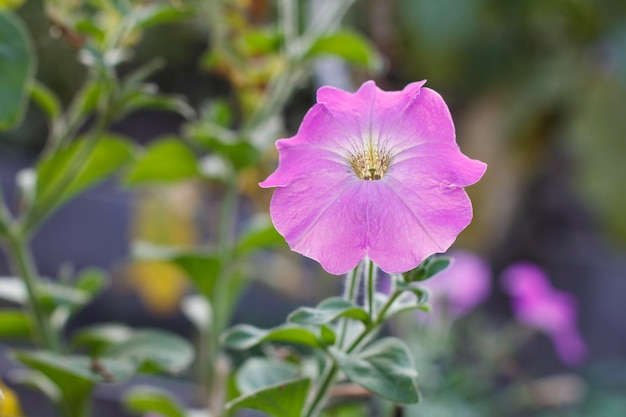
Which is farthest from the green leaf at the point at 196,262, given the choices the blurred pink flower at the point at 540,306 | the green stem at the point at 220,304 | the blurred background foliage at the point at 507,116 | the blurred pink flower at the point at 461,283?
the blurred background foliage at the point at 507,116

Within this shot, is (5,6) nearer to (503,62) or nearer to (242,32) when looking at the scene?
(242,32)

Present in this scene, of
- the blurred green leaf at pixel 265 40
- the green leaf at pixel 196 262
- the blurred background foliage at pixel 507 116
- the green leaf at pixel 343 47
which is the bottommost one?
the green leaf at pixel 196 262

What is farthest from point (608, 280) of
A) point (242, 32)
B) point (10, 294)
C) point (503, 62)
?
point (10, 294)

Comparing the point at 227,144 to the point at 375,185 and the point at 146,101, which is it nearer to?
the point at 146,101

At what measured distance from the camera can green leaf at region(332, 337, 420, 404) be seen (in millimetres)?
231

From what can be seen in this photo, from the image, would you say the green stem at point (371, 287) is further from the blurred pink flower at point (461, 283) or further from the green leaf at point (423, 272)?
the blurred pink flower at point (461, 283)

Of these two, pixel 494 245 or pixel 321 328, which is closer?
pixel 321 328

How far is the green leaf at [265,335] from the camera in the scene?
0.25m

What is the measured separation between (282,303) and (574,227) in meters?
1.14

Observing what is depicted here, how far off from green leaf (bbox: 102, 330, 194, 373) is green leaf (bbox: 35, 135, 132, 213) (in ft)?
0.26

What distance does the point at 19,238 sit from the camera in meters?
0.37

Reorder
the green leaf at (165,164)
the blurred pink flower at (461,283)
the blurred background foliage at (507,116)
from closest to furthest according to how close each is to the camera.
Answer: the green leaf at (165,164), the blurred pink flower at (461,283), the blurred background foliage at (507,116)

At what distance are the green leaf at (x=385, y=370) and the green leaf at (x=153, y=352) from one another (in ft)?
0.38

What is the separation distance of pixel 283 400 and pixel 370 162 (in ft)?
0.28
